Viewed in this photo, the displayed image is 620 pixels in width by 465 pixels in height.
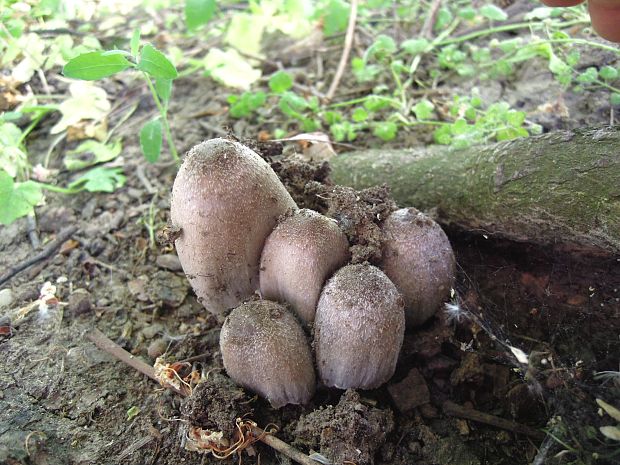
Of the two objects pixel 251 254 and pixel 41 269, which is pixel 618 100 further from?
pixel 41 269

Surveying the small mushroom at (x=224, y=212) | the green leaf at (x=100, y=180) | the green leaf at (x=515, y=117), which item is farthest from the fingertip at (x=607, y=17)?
the green leaf at (x=100, y=180)

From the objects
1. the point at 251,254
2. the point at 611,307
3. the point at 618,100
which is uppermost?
the point at 618,100

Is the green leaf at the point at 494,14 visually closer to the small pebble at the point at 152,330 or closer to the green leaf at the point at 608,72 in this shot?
the green leaf at the point at 608,72

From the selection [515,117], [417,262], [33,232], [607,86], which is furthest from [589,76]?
[33,232]

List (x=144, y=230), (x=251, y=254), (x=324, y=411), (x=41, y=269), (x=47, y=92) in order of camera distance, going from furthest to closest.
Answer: (x=47, y=92) → (x=144, y=230) → (x=41, y=269) → (x=251, y=254) → (x=324, y=411)

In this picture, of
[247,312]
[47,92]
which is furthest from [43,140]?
[247,312]

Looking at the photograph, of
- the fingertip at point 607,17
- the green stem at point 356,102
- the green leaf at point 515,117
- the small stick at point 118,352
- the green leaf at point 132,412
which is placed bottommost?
the green leaf at point 132,412
